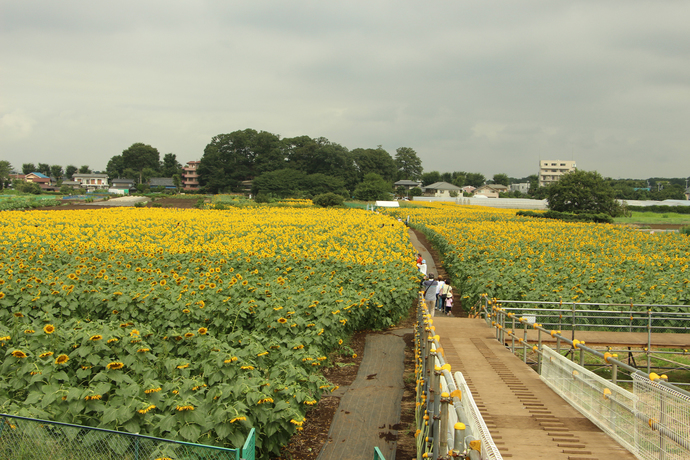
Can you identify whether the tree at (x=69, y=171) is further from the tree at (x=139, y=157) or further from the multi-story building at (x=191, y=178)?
the multi-story building at (x=191, y=178)

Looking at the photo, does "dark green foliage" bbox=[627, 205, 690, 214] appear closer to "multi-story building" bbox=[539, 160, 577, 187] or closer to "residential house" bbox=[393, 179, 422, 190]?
"residential house" bbox=[393, 179, 422, 190]

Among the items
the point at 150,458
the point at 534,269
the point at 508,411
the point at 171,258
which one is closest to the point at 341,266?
the point at 171,258

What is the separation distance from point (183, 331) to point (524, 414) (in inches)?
196

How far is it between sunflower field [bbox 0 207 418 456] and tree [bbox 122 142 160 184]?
149221 millimetres

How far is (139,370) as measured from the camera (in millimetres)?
5824

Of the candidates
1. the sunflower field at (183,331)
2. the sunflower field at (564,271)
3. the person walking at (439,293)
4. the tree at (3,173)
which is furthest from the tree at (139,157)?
the person walking at (439,293)

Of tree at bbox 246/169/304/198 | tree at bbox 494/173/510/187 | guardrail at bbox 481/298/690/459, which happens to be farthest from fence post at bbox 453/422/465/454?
tree at bbox 494/173/510/187

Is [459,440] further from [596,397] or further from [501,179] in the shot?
[501,179]

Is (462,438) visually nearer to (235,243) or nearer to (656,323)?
(656,323)

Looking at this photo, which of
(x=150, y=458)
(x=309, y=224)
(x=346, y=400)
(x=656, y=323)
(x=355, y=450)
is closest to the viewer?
(x=150, y=458)

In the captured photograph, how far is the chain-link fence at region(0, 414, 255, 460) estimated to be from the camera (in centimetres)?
436

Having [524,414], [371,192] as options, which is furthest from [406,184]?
[524,414]

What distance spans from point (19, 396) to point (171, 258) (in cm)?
899

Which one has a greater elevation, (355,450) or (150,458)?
(150,458)
